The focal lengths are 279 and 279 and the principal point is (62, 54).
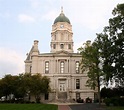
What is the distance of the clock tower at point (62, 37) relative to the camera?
278 ft

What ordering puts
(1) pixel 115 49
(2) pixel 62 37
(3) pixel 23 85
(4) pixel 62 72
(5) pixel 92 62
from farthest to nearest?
1. (2) pixel 62 37
2. (4) pixel 62 72
3. (3) pixel 23 85
4. (5) pixel 92 62
5. (1) pixel 115 49

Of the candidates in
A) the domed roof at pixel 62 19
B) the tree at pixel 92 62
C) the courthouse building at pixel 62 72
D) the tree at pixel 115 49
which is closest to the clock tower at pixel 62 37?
the domed roof at pixel 62 19

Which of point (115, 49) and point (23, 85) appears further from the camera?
point (23, 85)

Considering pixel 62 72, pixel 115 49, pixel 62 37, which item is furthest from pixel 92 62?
pixel 62 37

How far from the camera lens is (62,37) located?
85.3 m

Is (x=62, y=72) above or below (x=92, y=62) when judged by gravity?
below

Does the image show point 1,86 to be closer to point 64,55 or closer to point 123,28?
point 64,55

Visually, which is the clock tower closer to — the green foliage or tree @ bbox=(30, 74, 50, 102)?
tree @ bbox=(30, 74, 50, 102)

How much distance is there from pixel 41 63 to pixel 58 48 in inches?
350

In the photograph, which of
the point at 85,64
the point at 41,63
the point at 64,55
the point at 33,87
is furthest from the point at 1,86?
the point at 85,64

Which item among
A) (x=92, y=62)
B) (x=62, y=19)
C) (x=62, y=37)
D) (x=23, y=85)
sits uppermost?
(x=62, y=19)

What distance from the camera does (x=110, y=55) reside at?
3772 centimetres

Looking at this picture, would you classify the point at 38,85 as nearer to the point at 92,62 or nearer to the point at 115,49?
the point at 92,62

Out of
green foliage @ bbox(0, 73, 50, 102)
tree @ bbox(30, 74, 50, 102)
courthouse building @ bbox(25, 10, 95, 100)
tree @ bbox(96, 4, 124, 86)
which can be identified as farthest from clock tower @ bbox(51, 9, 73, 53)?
tree @ bbox(96, 4, 124, 86)
